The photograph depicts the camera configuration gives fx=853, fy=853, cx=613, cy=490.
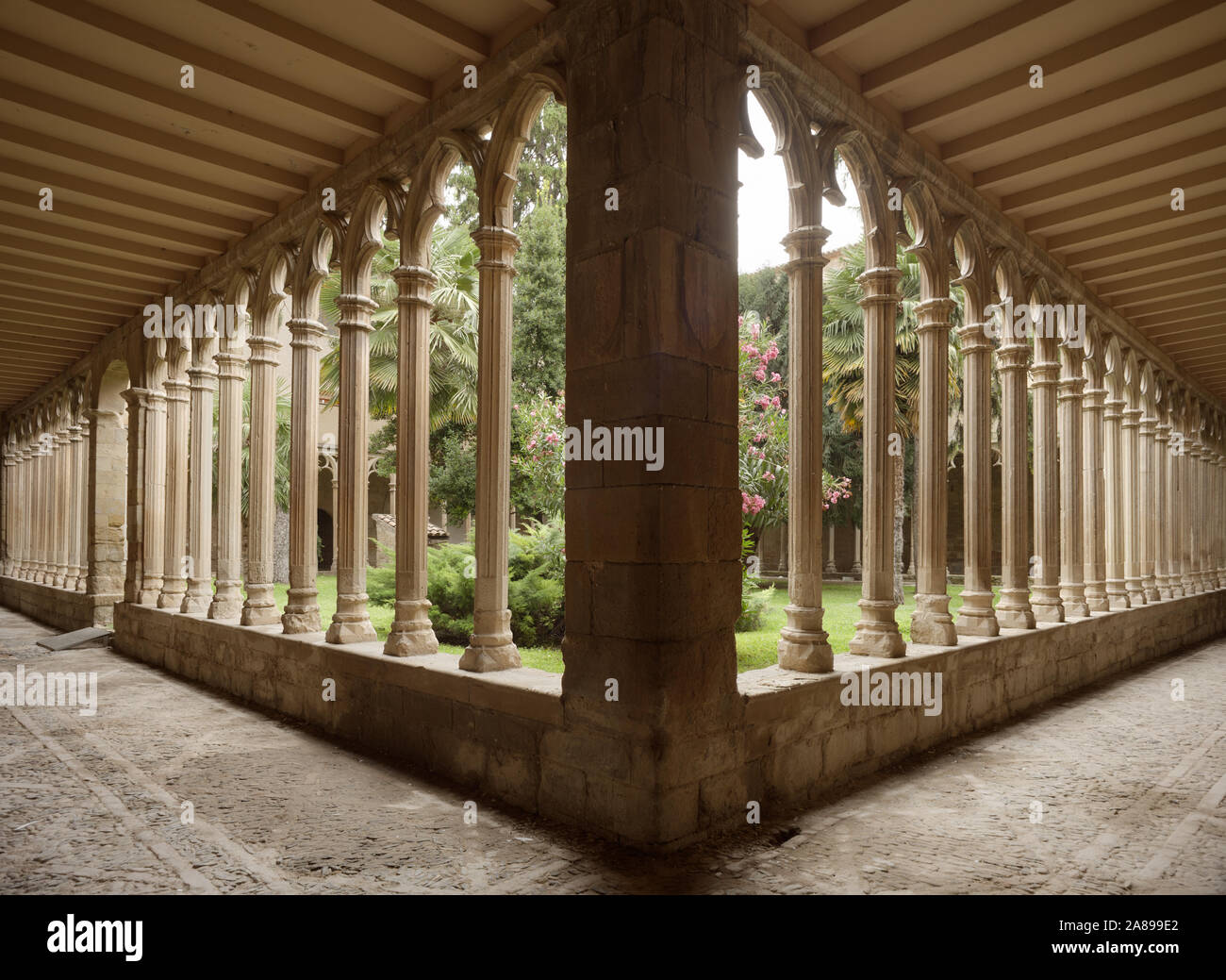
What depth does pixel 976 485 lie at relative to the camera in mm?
5902

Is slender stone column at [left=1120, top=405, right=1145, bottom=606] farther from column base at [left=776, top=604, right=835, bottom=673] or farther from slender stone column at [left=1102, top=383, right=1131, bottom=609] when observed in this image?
column base at [left=776, top=604, right=835, bottom=673]

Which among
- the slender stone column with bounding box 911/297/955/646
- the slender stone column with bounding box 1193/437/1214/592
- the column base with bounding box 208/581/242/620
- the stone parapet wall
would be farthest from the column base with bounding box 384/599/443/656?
the slender stone column with bounding box 1193/437/1214/592

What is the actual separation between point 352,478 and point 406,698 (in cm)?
156

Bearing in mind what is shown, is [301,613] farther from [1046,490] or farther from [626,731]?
[1046,490]

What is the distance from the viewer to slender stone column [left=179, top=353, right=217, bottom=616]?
7.31 m

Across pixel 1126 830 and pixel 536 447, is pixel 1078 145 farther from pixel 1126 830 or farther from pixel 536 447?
pixel 536 447

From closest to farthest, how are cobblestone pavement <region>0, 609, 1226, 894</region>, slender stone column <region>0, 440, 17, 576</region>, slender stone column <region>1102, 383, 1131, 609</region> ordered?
1. cobblestone pavement <region>0, 609, 1226, 894</region>
2. slender stone column <region>1102, 383, 1131, 609</region>
3. slender stone column <region>0, 440, 17, 576</region>

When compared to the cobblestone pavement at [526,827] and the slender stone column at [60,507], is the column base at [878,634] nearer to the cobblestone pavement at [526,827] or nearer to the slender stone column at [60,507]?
the cobblestone pavement at [526,827]

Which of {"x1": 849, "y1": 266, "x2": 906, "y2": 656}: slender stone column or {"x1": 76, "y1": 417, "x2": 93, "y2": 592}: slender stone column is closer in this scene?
{"x1": 849, "y1": 266, "x2": 906, "y2": 656}: slender stone column

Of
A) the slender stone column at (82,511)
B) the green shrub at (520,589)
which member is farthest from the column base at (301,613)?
the slender stone column at (82,511)

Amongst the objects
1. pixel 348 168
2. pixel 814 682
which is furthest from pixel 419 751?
pixel 348 168

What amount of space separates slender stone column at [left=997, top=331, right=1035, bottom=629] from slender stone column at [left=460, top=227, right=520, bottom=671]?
13.0 ft
